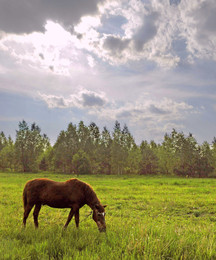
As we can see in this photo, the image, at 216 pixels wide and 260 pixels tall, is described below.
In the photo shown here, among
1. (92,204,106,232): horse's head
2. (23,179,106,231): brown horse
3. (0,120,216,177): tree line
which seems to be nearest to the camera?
(92,204,106,232): horse's head

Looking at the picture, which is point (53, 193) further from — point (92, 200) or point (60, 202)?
point (92, 200)

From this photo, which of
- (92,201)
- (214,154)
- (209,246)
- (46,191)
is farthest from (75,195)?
(214,154)

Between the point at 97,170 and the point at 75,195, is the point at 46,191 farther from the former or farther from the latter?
the point at 97,170

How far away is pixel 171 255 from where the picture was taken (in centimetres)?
414

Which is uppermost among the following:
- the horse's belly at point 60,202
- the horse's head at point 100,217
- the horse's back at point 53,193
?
the horse's back at point 53,193

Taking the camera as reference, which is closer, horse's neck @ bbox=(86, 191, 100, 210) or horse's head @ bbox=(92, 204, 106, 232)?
horse's head @ bbox=(92, 204, 106, 232)

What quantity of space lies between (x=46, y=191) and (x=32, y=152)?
65.3 meters

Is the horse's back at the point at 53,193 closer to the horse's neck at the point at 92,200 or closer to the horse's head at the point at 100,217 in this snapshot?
the horse's neck at the point at 92,200

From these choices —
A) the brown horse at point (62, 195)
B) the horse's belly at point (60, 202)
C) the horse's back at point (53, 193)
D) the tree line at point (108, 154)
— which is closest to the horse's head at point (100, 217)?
the brown horse at point (62, 195)

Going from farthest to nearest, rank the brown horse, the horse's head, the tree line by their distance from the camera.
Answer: the tree line < the brown horse < the horse's head

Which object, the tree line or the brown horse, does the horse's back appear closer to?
the brown horse

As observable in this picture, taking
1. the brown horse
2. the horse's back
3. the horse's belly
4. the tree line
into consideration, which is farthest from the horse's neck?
the tree line

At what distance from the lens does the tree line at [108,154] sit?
2660 inches

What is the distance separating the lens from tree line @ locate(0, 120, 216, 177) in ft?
222
